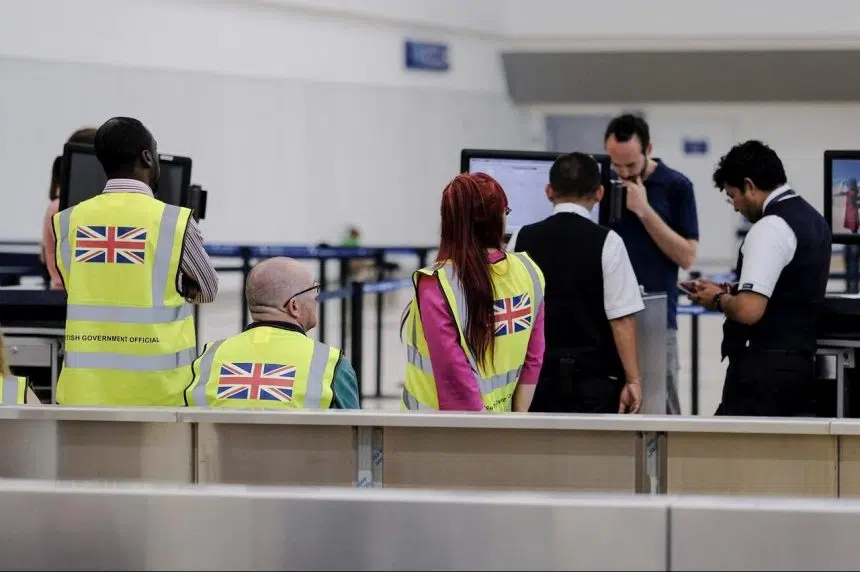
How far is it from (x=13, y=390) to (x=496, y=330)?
128cm

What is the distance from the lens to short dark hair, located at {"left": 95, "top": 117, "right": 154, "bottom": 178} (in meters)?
3.74

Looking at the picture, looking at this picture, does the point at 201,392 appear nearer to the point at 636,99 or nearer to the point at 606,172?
the point at 606,172

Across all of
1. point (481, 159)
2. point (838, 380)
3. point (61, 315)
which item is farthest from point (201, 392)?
point (838, 380)

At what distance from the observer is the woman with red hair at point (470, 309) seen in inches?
135

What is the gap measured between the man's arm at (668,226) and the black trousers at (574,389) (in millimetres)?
907

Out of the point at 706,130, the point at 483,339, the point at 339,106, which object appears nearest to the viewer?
the point at 483,339

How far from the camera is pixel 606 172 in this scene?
459cm

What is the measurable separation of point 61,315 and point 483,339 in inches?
69.8

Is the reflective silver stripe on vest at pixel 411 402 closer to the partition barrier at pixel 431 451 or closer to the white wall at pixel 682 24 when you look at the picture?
the partition barrier at pixel 431 451

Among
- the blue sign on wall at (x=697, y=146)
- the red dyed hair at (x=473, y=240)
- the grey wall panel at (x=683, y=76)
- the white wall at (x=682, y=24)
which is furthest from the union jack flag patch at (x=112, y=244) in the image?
the blue sign on wall at (x=697, y=146)

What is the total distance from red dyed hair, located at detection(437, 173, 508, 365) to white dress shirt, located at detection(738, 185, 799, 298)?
3.25ft

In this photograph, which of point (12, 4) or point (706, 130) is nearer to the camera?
point (12, 4)

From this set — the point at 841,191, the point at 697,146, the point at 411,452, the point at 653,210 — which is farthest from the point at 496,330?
the point at 697,146

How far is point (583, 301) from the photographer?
402 cm
